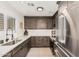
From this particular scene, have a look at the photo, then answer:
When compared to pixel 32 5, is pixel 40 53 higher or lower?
lower

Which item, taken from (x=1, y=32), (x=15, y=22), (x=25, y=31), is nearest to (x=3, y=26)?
(x=1, y=32)

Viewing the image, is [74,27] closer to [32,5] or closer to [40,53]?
[32,5]

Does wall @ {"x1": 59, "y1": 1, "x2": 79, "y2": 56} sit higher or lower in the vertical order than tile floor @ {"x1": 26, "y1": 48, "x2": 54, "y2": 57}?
higher

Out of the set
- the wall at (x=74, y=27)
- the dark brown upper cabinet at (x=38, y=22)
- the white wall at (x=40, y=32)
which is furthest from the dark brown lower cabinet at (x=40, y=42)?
the wall at (x=74, y=27)

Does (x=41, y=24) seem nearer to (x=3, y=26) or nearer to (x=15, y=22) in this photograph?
(x=15, y=22)

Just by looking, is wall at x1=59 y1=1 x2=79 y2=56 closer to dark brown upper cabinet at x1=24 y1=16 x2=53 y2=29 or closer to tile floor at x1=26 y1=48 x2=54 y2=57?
tile floor at x1=26 y1=48 x2=54 y2=57

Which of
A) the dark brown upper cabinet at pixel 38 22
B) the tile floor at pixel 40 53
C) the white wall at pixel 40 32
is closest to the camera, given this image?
the tile floor at pixel 40 53

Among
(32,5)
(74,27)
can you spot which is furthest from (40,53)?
(74,27)

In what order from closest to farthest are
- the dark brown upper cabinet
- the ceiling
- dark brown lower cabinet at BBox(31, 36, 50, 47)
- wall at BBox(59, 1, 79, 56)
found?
1. wall at BBox(59, 1, 79, 56)
2. the ceiling
3. dark brown lower cabinet at BBox(31, 36, 50, 47)
4. the dark brown upper cabinet

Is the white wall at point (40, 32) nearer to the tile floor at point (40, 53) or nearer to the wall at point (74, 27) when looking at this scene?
the tile floor at point (40, 53)

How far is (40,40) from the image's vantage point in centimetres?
832

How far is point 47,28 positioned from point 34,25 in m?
0.89

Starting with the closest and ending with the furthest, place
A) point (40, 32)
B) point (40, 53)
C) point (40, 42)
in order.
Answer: point (40, 53)
point (40, 42)
point (40, 32)

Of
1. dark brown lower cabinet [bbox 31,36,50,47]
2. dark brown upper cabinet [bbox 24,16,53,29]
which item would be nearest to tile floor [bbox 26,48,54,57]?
dark brown lower cabinet [bbox 31,36,50,47]
